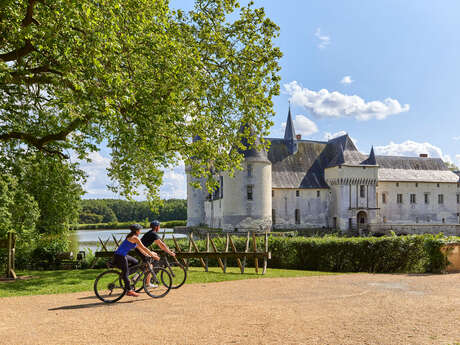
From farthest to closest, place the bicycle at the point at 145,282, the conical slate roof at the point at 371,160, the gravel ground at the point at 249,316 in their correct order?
the conical slate roof at the point at 371,160
the bicycle at the point at 145,282
the gravel ground at the point at 249,316

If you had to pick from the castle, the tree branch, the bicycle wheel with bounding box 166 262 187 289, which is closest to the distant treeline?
the castle

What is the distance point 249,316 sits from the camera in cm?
677

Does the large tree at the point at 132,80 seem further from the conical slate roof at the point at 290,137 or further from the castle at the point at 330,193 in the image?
the conical slate roof at the point at 290,137

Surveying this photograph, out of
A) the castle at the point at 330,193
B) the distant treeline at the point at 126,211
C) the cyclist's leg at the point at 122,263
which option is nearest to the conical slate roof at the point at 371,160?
the castle at the point at 330,193

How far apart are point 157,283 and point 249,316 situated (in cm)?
281

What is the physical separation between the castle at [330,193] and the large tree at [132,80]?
24.4 metres

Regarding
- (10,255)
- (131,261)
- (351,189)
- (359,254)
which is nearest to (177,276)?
(131,261)

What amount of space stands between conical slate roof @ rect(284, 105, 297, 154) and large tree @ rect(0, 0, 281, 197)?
116 ft

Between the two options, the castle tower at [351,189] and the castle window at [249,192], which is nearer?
the castle window at [249,192]

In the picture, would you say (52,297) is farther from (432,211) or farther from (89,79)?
(432,211)

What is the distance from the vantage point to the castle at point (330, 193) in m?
39.7

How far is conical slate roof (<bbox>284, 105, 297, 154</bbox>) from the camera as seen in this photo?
50.3 metres

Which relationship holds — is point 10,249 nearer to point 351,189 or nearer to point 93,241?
point 93,241

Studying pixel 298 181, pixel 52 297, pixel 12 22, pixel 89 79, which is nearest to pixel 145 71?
pixel 89 79
